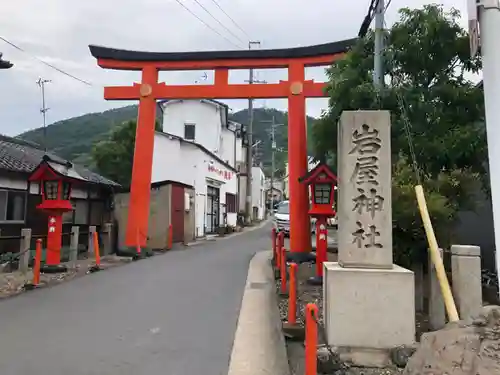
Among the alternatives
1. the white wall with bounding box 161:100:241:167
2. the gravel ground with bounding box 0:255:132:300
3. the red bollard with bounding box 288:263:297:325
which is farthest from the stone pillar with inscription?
the white wall with bounding box 161:100:241:167

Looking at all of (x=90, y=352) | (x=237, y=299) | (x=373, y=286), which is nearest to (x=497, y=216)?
(x=373, y=286)

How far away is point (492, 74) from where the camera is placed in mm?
3994

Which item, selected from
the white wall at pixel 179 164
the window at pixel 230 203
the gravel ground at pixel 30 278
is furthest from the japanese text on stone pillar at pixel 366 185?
the window at pixel 230 203

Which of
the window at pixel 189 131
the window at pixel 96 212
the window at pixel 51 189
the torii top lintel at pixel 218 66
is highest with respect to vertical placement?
the window at pixel 189 131

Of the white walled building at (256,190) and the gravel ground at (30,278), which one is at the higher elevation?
the white walled building at (256,190)

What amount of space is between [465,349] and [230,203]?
120 ft

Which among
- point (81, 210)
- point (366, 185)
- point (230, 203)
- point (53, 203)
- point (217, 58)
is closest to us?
point (366, 185)

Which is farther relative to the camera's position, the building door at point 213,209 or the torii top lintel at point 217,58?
the building door at point 213,209

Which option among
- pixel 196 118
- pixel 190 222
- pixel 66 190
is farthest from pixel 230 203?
pixel 66 190

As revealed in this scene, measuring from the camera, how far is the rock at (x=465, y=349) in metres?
3.20

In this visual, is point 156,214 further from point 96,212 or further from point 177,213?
point 96,212

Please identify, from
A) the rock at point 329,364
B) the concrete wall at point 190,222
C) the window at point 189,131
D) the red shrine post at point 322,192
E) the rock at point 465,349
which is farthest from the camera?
the window at point 189,131

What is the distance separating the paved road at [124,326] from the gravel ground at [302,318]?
830 millimetres

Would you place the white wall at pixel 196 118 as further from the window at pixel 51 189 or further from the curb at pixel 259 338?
the curb at pixel 259 338
